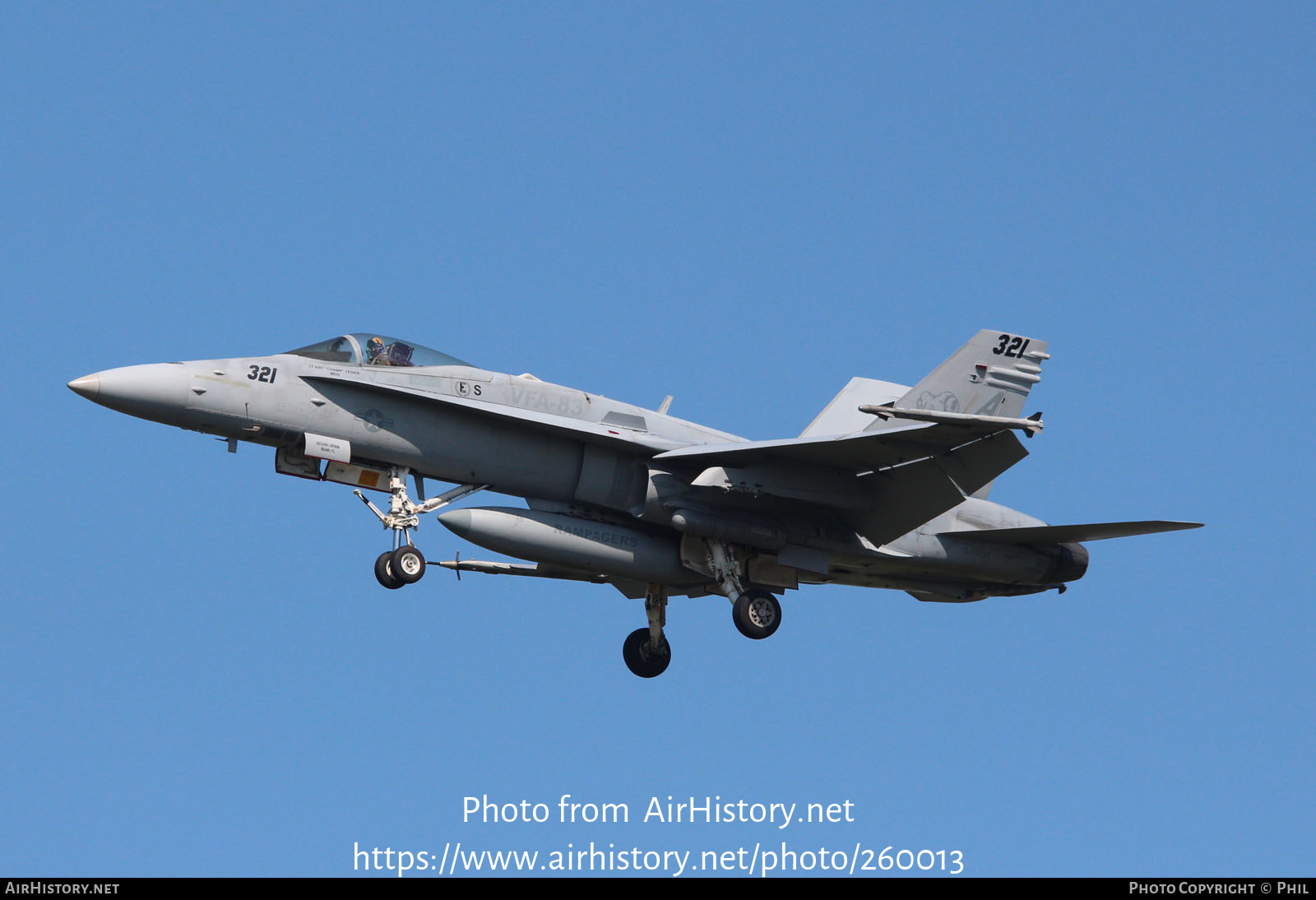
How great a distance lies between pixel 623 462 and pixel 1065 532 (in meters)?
5.97

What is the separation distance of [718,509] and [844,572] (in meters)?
2.87

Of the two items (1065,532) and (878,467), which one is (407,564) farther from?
(1065,532)

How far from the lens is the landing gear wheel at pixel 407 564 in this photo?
20.7m

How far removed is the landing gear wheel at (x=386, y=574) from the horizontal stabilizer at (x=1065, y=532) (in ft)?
24.8

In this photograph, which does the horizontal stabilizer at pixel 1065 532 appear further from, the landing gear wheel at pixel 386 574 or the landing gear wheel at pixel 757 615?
the landing gear wheel at pixel 386 574

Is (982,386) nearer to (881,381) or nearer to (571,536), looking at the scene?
(881,381)

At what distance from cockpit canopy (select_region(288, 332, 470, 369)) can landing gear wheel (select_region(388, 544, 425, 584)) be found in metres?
2.36

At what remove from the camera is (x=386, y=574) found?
20641 mm

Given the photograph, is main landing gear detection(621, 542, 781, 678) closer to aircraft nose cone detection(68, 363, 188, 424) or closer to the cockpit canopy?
the cockpit canopy
